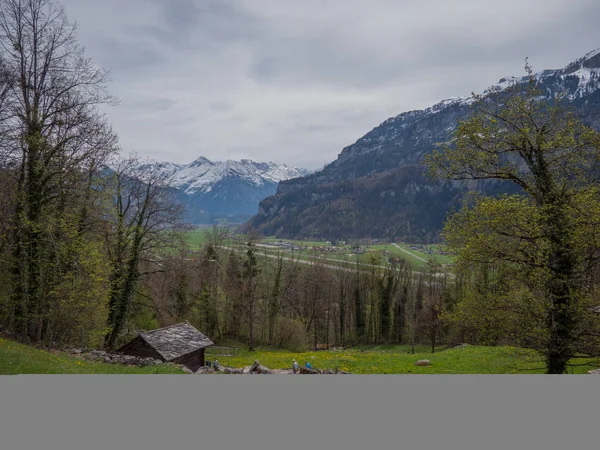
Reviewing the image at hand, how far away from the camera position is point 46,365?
465 inches

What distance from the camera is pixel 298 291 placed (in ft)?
179

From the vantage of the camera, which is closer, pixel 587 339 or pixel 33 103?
pixel 587 339

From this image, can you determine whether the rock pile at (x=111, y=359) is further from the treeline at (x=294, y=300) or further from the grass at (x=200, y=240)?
the grass at (x=200, y=240)

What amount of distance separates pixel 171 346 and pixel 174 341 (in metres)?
0.71

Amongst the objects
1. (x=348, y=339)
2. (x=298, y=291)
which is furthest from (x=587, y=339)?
(x=348, y=339)

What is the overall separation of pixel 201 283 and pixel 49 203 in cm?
2934

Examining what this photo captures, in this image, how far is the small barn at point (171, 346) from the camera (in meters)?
19.9

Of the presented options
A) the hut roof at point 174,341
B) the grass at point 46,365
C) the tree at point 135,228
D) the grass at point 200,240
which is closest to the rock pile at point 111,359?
the grass at point 46,365

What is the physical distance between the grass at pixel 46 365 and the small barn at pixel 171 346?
594 cm

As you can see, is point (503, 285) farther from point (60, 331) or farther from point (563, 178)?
point (60, 331)

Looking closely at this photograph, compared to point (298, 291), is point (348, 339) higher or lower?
lower

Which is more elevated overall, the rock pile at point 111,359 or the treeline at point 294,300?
the rock pile at point 111,359

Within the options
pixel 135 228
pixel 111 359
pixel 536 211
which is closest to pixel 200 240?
pixel 135 228

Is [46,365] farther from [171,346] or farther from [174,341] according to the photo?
[174,341]
